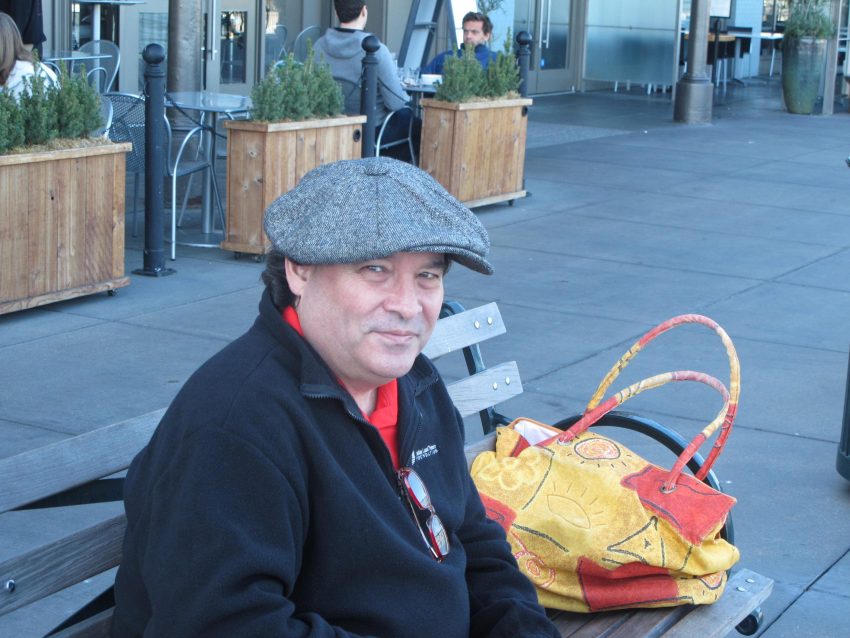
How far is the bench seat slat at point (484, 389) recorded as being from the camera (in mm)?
3766

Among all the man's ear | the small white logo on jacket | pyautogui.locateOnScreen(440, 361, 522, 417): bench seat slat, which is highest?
the man's ear

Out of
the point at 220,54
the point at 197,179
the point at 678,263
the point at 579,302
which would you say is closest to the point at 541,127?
the point at 220,54

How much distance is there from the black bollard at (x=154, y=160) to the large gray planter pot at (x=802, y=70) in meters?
13.2

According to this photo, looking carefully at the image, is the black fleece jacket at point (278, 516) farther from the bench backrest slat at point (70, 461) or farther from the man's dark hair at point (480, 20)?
the man's dark hair at point (480, 20)

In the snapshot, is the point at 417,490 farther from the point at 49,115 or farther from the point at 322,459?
the point at 49,115

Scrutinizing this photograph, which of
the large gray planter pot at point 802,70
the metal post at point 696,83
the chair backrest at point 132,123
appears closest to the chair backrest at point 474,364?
the chair backrest at point 132,123

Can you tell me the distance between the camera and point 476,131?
1013 cm

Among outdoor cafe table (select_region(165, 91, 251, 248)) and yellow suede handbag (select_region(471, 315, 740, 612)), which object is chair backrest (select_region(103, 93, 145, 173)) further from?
yellow suede handbag (select_region(471, 315, 740, 612))

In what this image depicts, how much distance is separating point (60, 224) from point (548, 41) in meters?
14.6

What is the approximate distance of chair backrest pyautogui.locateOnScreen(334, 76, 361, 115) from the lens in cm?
996

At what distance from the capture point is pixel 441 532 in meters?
2.42

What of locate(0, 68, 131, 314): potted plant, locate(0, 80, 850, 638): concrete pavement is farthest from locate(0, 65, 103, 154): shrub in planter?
locate(0, 80, 850, 638): concrete pavement

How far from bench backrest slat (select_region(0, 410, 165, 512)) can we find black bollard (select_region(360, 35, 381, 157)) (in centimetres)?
643

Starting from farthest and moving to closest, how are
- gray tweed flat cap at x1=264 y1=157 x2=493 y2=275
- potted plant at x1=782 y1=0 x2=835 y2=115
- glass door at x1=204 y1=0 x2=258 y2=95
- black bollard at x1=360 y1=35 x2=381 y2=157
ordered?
potted plant at x1=782 y1=0 x2=835 y2=115
glass door at x1=204 y1=0 x2=258 y2=95
black bollard at x1=360 y1=35 x2=381 y2=157
gray tweed flat cap at x1=264 y1=157 x2=493 y2=275
